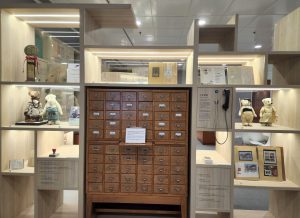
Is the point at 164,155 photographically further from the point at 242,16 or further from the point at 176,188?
the point at 242,16

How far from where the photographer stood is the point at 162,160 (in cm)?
241

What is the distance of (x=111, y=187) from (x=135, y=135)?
580mm

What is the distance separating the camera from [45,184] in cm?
241

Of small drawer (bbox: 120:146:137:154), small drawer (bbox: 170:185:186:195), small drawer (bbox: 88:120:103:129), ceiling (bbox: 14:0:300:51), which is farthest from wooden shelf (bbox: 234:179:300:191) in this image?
ceiling (bbox: 14:0:300:51)

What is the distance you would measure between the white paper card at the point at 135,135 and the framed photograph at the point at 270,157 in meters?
1.27

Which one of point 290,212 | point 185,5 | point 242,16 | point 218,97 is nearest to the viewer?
point 218,97

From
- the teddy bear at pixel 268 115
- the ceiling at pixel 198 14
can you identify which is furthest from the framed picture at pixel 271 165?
the ceiling at pixel 198 14

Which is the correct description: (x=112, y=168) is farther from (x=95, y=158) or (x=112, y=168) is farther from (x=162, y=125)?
(x=162, y=125)

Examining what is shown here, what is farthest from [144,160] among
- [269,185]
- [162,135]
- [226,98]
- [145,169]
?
[269,185]

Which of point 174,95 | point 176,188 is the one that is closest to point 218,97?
point 174,95

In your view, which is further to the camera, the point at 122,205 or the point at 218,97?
the point at 122,205

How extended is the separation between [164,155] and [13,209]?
5.60 ft

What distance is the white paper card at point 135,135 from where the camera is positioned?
2340 mm

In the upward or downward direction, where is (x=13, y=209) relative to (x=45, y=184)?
downward
